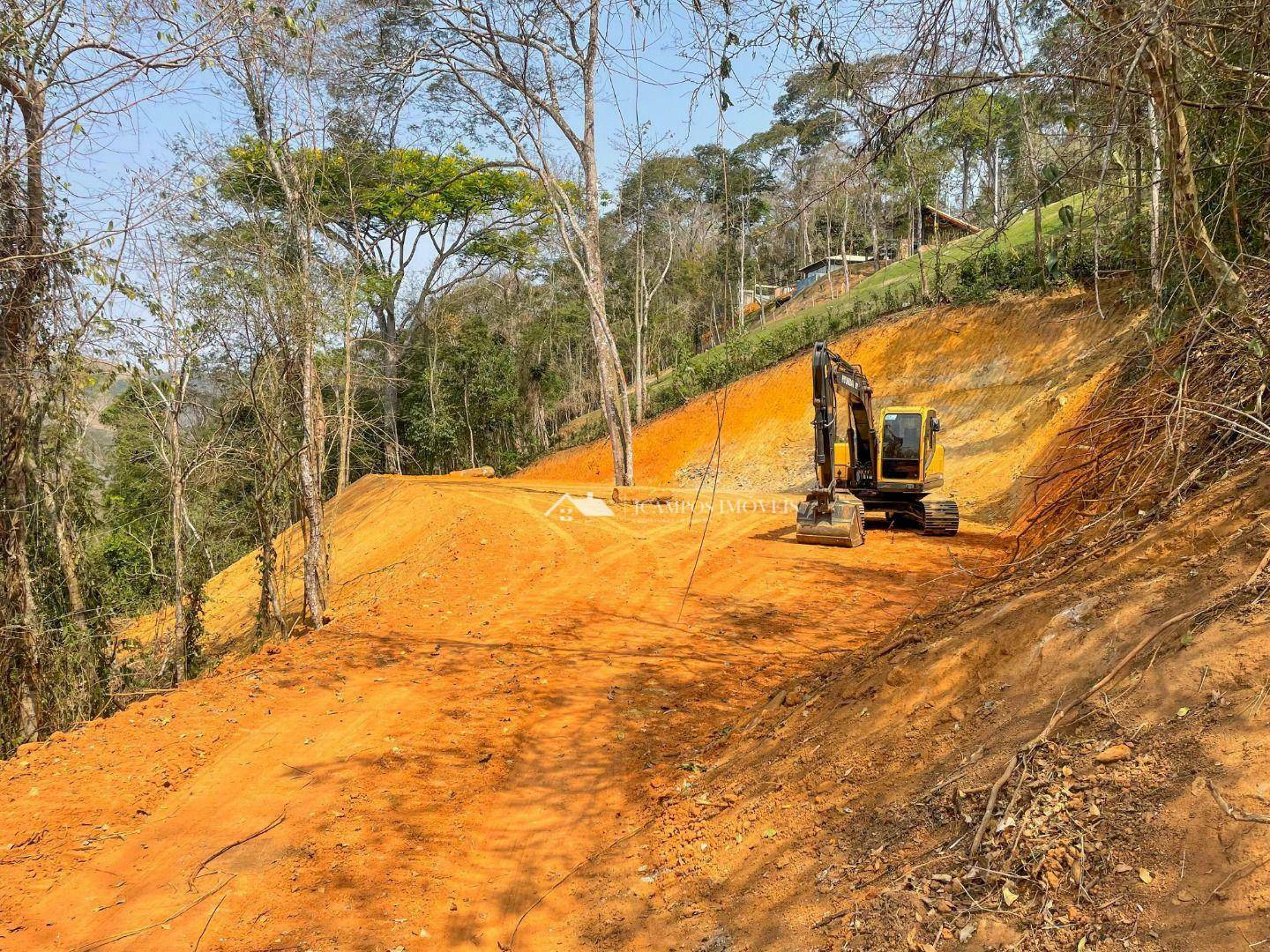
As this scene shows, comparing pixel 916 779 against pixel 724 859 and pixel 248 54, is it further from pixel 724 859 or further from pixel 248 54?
pixel 248 54

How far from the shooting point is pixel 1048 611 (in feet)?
13.0

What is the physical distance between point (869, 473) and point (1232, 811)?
12.9 meters

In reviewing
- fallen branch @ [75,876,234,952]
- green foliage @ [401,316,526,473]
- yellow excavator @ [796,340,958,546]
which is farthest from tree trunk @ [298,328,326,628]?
green foliage @ [401,316,526,473]

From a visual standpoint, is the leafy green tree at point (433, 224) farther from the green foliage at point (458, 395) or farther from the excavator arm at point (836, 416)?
the excavator arm at point (836, 416)

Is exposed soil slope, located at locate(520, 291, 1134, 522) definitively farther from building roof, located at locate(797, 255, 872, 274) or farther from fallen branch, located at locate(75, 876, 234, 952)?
building roof, located at locate(797, 255, 872, 274)

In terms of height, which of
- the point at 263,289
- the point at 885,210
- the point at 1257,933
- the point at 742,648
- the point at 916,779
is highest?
the point at 885,210

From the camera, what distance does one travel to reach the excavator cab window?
555 inches

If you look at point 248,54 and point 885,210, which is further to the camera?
point 885,210

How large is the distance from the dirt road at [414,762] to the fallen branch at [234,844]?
2 cm

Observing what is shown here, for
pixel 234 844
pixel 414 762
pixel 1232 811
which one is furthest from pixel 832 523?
pixel 1232 811

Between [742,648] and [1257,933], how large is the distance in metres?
6.06

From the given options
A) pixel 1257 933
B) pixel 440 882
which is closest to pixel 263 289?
pixel 440 882

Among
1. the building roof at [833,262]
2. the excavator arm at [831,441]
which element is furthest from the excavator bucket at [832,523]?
A: the building roof at [833,262]

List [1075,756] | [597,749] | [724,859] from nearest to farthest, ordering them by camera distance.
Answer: [1075,756] < [724,859] < [597,749]
